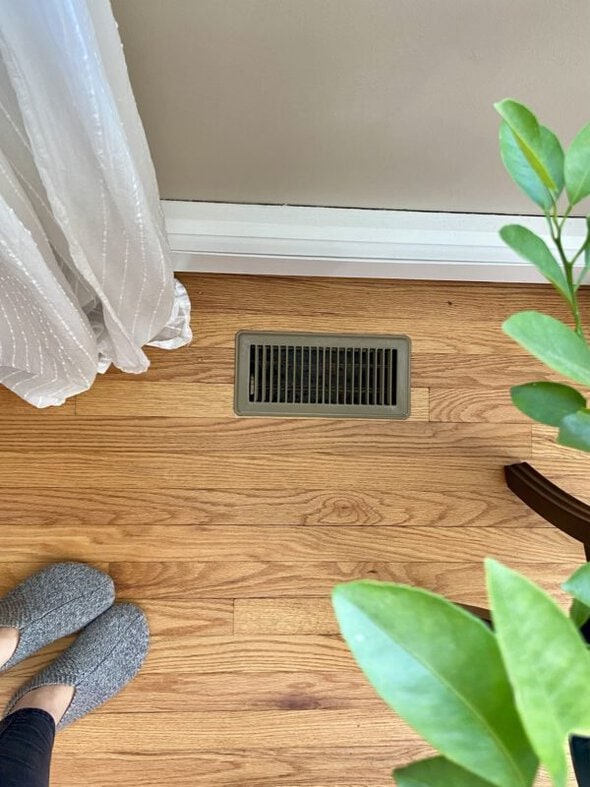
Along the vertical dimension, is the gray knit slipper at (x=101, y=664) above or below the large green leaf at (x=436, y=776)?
below

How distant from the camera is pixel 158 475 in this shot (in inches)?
43.5

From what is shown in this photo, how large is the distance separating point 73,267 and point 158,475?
47 centimetres

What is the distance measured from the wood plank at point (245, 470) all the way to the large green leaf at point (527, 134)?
77 centimetres

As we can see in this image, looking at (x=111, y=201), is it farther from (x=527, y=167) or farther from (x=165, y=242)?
(x=527, y=167)

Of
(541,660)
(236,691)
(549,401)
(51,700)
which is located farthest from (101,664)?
(541,660)

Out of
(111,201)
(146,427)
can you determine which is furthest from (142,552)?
(111,201)

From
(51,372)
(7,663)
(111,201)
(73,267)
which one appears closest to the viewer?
(111,201)

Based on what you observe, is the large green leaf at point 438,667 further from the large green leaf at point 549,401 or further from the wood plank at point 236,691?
the wood plank at point 236,691

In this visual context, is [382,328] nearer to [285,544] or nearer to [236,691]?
[285,544]

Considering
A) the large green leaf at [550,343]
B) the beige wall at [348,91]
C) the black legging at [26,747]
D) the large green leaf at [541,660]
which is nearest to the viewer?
the large green leaf at [541,660]

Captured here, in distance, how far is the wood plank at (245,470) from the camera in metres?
1.09

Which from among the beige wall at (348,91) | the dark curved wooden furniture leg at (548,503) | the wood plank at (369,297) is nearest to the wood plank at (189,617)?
the dark curved wooden furniture leg at (548,503)

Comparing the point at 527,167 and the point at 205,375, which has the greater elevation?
the point at 527,167

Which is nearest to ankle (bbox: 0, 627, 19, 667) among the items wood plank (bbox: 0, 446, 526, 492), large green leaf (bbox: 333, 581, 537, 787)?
wood plank (bbox: 0, 446, 526, 492)
